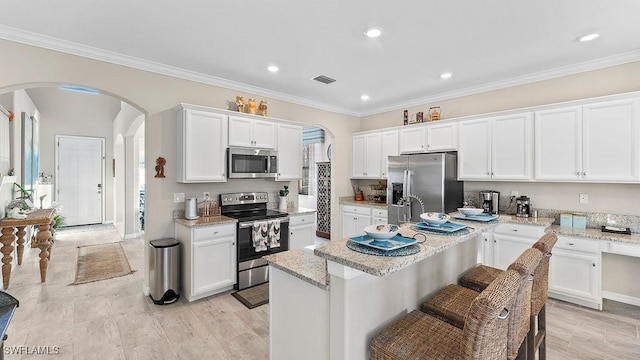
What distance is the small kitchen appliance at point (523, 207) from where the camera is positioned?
12.5ft

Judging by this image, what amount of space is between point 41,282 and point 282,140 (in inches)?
150

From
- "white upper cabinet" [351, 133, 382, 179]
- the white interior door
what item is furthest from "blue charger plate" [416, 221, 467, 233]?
the white interior door

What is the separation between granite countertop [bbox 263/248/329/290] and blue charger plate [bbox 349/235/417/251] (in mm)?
282

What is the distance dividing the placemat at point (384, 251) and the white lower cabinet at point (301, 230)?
107 inches

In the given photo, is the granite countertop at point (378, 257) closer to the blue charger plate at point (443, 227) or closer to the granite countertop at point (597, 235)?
the blue charger plate at point (443, 227)

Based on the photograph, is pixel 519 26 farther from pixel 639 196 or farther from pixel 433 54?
pixel 639 196

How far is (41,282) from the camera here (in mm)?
3941

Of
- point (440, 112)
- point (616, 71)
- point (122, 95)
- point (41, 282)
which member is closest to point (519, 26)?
point (616, 71)

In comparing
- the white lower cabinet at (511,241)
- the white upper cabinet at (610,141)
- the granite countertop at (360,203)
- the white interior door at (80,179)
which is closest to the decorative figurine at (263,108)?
the granite countertop at (360,203)

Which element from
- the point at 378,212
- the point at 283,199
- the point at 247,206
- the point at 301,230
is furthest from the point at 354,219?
the point at 247,206

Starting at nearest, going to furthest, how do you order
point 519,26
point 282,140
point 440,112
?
point 519,26 → point 282,140 → point 440,112

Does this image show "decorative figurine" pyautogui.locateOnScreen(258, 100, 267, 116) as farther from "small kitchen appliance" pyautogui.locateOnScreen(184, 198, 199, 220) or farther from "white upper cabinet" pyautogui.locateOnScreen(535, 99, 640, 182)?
"white upper cabinet" pyautogui.locateOnScreen(535, 99, 640, 182)

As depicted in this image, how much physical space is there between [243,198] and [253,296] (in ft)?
4.67

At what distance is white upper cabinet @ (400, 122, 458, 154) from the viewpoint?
4.37 metres
